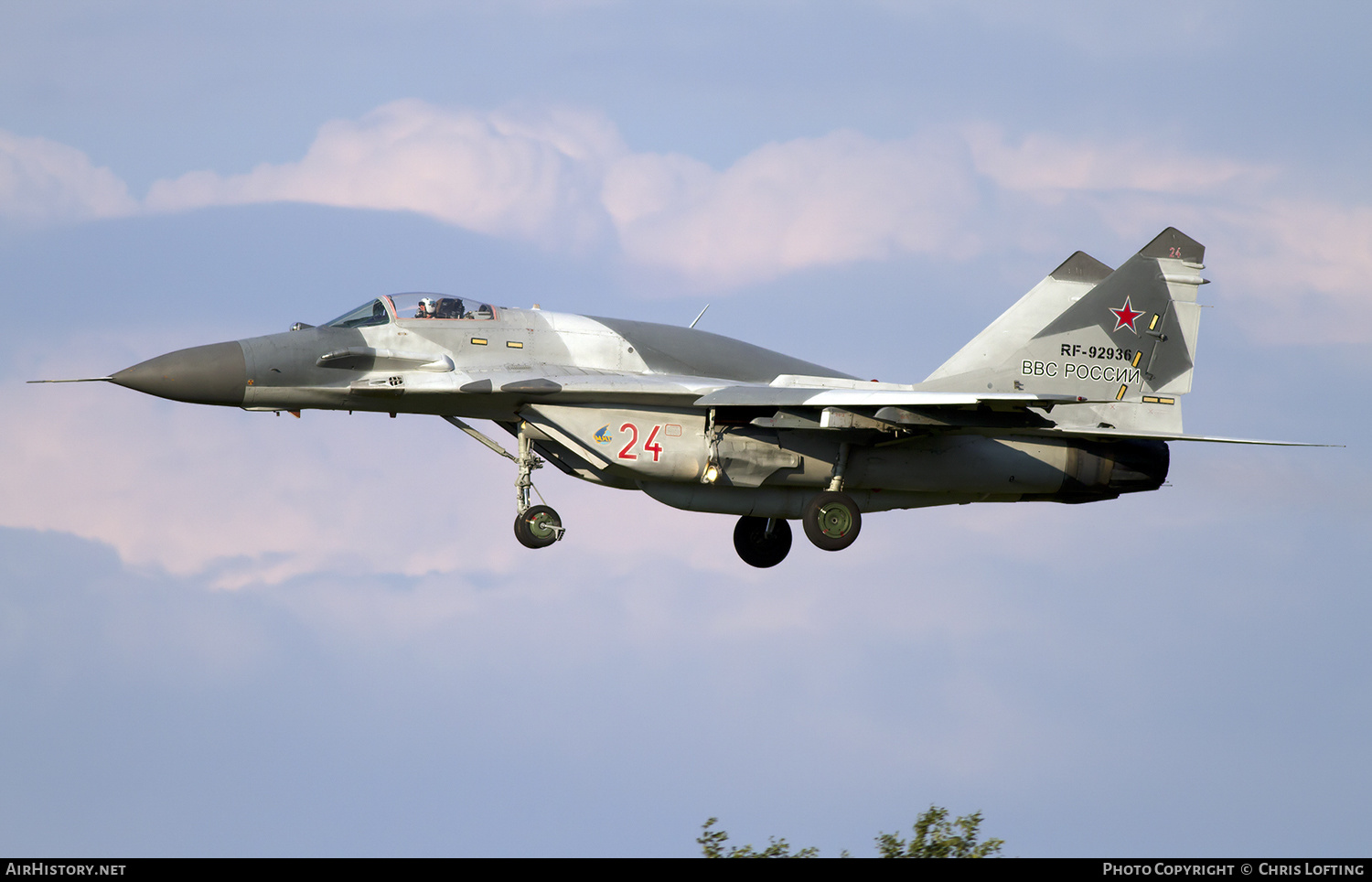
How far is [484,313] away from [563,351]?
1.27 meters

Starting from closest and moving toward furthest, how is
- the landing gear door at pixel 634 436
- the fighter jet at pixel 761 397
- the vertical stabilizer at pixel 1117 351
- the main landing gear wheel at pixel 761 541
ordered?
the fighter jet at pixel 761 397
the landing gear door at pixel 634 436
the vertical stabilizer at pixel 1117 351
the main landing gear wheel at pixel 761 541

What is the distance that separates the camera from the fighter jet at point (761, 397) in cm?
2233

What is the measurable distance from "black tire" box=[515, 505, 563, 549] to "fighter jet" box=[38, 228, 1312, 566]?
0.03 meters

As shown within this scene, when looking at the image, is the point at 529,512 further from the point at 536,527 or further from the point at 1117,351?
the point at 1117,351

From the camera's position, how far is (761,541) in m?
26.0

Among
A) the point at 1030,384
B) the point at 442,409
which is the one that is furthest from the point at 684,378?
the point at 1030,384

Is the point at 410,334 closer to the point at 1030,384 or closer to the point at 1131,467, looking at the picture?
the point at 1030,384

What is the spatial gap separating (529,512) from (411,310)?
337 cm

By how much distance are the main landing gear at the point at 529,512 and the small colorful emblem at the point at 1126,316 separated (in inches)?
369

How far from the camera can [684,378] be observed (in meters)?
23.4

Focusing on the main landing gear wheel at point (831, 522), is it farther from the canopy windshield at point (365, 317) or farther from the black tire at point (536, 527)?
the canopy windshield at point (365, 317)

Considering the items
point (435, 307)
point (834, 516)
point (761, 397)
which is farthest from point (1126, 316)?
point (435, 307)

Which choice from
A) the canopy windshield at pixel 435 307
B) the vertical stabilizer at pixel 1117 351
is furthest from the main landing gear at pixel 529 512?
the vertical stabilizer at pixel 1117 351

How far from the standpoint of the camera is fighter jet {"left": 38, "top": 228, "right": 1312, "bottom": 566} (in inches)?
879
